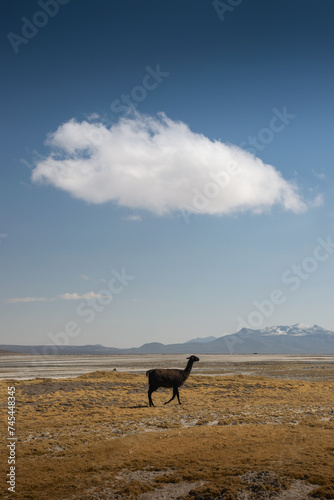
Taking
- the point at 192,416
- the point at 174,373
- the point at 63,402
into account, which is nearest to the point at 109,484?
the point at 192,416

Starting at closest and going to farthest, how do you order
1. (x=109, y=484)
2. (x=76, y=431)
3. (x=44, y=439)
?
(x=109, y=484) < (x=44, y=439) < (x=76, y=431)

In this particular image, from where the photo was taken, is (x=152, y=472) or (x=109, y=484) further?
(x=152, y=472)

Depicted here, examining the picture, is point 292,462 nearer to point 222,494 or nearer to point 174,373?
point 222,494

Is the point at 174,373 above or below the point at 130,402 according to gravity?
above

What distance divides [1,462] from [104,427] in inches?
255

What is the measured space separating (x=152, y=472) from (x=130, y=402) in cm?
1573

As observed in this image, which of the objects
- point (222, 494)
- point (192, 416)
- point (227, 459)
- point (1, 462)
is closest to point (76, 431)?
point (1, 462)

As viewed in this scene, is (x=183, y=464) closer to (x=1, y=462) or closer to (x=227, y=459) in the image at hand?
(x=227, y=459)

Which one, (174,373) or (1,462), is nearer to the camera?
(1,462)

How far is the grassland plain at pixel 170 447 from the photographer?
10.8m

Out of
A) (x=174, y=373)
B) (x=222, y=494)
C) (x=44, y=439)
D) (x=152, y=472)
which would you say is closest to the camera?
(x=222, y=494)

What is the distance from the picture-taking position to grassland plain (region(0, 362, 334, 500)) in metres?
10.8

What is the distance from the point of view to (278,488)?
10562 millimetres

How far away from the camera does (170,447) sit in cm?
1472
